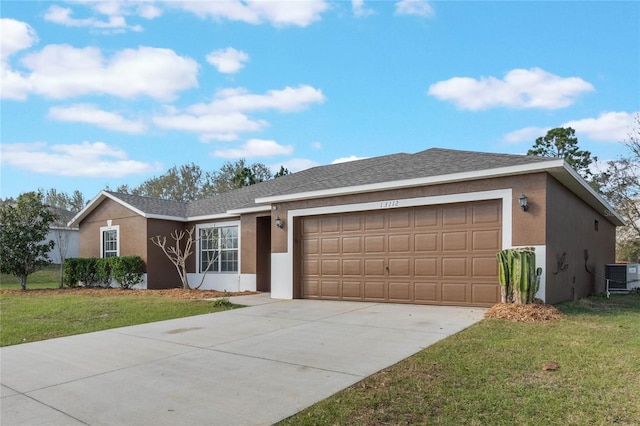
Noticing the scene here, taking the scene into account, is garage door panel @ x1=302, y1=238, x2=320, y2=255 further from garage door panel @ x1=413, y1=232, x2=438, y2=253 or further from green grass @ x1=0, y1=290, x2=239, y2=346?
garage door panel @ x1=413, y1=232, x2=438, y2=253

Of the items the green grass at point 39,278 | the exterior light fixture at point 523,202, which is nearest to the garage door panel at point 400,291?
the exterior light fixture at point 523,202

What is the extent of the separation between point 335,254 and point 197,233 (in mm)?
8117

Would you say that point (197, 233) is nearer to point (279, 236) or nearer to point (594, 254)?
point (279, 236)

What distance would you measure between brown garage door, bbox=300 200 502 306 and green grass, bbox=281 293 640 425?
3300 millimetres

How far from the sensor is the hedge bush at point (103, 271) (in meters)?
17.6

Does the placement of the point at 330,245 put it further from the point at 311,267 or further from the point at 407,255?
the point at 407,255

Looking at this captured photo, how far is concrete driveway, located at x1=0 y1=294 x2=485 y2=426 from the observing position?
415 centimetres

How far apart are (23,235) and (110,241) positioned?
336 cm

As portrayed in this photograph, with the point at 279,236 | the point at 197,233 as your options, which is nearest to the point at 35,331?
the point at 279,236

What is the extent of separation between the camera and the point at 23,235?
18.4m

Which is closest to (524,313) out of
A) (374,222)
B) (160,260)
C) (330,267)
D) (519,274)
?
(519,274)

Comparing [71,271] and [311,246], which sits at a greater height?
[311,246]

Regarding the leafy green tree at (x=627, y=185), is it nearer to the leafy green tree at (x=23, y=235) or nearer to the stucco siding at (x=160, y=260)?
the stucco siding at (x=160, y=260)

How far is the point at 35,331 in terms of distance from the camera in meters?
8.38
